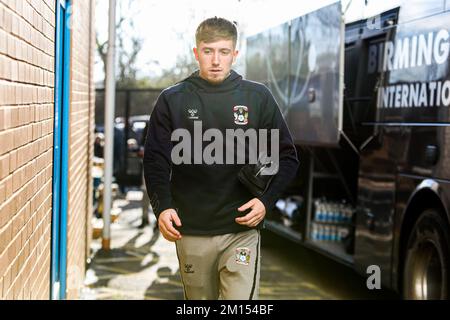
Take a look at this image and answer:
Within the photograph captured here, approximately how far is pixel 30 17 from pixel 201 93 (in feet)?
2.96

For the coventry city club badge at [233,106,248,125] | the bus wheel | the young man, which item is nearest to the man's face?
the young man

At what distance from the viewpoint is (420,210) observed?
7.26 meters

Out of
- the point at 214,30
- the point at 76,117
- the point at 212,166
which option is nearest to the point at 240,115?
the point at 212,166

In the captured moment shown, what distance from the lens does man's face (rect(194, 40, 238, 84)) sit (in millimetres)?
4441

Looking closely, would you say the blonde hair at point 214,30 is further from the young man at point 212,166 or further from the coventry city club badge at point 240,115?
the coventry city club badge at point 240,115

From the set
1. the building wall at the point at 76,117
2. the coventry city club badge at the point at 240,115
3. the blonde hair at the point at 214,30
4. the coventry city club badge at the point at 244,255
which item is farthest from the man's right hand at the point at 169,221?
the building wall at the point at 76,117

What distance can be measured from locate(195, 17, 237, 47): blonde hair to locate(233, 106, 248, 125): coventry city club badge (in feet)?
1.06

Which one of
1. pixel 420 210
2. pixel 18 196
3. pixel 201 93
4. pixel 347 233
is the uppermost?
pixel 201 93

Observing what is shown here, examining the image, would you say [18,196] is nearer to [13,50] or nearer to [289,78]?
[13,50]

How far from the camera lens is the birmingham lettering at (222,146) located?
4.41 meters

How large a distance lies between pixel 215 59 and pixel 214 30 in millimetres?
133

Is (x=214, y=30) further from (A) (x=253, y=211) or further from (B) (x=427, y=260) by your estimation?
Result: (B) (x=427, y=260)

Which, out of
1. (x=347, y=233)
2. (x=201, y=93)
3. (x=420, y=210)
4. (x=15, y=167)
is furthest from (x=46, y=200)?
(x=347, y=233)

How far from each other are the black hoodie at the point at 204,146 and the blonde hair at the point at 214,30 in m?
0.19
